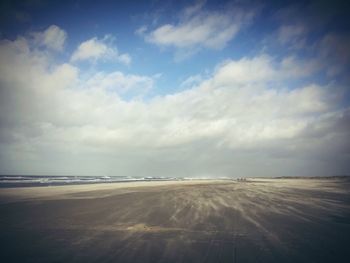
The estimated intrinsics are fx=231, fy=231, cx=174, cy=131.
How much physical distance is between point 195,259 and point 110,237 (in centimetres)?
345

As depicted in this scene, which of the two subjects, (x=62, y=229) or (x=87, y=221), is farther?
(x=87, y=221)

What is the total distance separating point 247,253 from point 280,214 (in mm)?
6717

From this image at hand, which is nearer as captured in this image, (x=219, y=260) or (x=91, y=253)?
(x=219, y=260)

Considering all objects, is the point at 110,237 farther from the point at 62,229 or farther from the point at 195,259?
the point at 195,259

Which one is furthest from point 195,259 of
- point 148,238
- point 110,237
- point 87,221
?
point 87,221


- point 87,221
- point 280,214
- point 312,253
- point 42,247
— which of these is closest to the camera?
point 312,253

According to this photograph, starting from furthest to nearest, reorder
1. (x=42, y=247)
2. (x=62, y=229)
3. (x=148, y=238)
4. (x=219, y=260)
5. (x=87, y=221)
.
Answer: (x=87, y=221), (x=62, y=229), (x=148, y=238), (x=42, y=247), (x=219, y=260)

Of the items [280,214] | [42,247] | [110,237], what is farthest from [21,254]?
[280,214]

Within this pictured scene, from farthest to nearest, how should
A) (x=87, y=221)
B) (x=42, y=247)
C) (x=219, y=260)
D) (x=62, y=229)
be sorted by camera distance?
(x=87, y=221)
(x=62, y=229)
(x=42, y=247)
(x=219, y=260)

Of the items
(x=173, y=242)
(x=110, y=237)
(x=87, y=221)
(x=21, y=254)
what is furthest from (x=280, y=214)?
(x=21, y=254)

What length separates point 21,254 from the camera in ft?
20.7

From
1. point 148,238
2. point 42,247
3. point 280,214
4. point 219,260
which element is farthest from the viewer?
point 280,214

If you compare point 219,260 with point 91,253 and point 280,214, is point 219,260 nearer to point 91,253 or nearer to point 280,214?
point 91,253

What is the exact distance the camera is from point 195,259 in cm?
582
